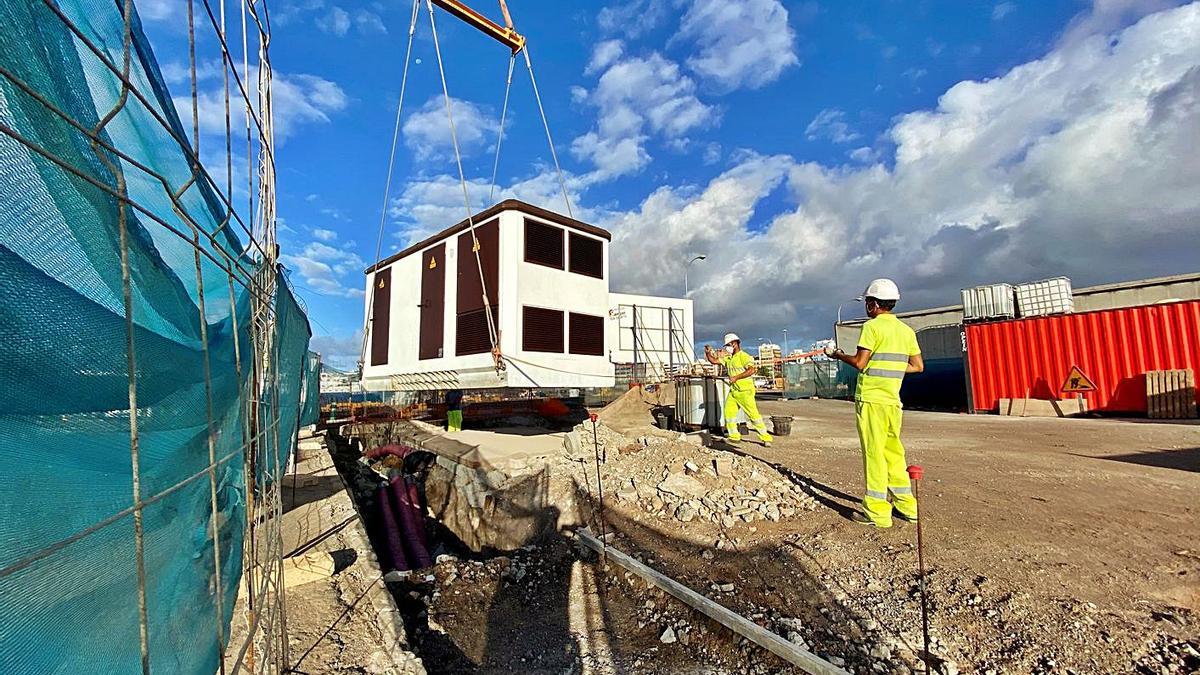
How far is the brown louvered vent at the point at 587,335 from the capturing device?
1386cm

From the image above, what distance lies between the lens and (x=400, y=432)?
15.5m

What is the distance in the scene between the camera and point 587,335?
14.2m

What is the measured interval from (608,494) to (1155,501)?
5.62m

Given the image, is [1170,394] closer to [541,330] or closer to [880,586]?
[880,586]

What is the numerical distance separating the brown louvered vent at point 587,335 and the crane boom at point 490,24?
6.43 m

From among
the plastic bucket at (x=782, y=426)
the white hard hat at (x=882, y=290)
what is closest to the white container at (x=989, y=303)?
the plastic bucket at (x=782, y=426)

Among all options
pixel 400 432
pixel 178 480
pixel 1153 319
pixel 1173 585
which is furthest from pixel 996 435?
pixel 400 432

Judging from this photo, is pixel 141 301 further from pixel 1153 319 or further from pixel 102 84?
pixel 1153 319

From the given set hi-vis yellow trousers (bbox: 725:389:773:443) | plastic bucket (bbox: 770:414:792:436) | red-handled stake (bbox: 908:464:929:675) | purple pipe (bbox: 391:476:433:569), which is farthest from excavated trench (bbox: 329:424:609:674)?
plastic bucket (bbox: 770:414:792:436)

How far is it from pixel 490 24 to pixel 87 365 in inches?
401

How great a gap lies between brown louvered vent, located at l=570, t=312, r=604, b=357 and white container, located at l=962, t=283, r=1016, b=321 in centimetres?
1362

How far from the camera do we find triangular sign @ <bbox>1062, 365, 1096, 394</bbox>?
1466cm

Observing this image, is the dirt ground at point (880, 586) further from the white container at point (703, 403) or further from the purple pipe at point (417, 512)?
the white container at point (703, 403)

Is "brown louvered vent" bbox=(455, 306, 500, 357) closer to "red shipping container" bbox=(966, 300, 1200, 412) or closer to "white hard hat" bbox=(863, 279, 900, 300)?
"white hard hat" bbox=(863, 279, 900, 300)
